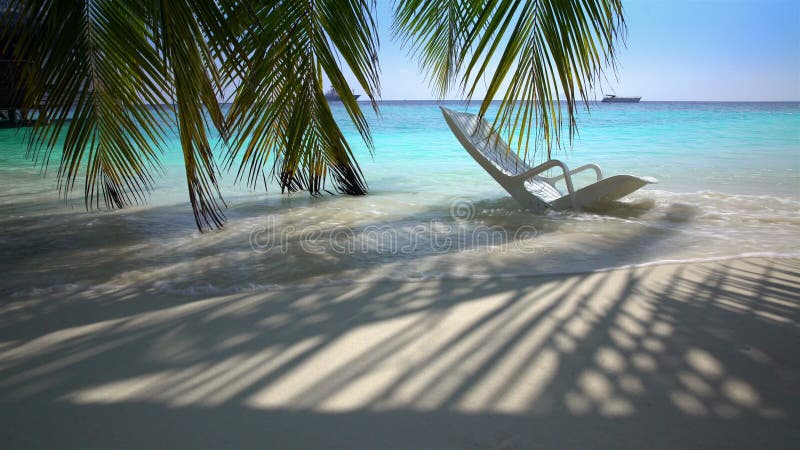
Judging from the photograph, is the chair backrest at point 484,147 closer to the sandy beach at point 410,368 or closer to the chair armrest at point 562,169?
the chair armrest at point 562,169

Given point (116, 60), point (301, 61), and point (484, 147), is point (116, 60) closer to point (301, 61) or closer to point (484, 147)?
point (301, 61)

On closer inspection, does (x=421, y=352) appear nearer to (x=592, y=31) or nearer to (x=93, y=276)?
(x=592, y=31)

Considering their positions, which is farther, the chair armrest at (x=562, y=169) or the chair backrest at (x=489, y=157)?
the chair backrest at (x=489, y=157)

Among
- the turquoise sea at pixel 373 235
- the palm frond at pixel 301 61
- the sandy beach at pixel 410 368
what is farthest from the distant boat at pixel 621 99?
the sandy beach at pixel 410 368

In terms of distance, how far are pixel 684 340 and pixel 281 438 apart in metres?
1.35

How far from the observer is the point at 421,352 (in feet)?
5.49

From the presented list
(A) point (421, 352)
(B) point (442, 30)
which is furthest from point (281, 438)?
(B) point (442, 30)

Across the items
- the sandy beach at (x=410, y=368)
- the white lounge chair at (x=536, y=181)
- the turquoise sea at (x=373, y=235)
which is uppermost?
the white lounge chair at (x=536, y=181)

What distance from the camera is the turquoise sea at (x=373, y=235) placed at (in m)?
2.71

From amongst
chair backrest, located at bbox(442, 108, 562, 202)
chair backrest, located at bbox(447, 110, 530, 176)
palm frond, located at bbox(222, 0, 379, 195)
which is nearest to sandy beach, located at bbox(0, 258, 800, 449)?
palm frond, located at bbox(222, 0, 379, 195)

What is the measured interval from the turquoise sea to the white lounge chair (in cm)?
14

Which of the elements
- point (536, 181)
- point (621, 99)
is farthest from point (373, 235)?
point (621, 99)

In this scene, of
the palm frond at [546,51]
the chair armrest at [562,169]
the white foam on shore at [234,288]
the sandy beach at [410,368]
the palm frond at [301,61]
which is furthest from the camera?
the chair armrest at [562,169]

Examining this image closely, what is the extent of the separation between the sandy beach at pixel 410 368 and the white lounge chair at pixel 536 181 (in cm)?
185
